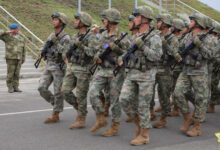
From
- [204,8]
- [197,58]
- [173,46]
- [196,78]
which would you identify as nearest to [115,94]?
[196,78]

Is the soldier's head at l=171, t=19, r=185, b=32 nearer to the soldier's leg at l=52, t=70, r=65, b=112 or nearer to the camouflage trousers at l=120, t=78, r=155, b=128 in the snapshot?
the camouflage trousers at l=120, t=78, r=155, b=128

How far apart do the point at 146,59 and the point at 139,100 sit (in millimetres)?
636

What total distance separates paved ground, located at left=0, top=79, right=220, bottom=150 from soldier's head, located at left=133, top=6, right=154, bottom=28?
6.20 ft

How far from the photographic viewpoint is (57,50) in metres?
6.91

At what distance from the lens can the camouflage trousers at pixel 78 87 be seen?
6.55 m

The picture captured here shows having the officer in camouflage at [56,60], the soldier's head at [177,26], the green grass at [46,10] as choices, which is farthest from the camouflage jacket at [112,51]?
the green grass at [46,10]

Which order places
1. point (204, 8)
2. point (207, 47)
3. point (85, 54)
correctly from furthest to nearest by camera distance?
point (204, 8)
point (85, 54)
point (207, 47)

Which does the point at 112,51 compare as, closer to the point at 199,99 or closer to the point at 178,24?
the point at 199,99

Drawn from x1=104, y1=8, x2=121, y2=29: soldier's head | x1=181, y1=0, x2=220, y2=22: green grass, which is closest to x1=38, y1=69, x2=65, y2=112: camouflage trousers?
x1=104, y1=8, x2=121, y2=29: soldier's head

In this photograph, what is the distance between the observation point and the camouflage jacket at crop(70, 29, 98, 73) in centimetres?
636

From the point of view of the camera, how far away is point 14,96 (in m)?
10.5

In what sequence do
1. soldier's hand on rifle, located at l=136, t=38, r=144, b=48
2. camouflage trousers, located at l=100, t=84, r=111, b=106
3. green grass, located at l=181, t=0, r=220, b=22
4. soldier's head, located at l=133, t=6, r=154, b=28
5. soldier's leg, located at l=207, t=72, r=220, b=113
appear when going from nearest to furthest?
soldier's hand on rifle, located at l=136, t=38, r=144, b=48 → soldier's head, located at l=133, t=6, r=154, b=28 → camouflage trousers, located at l=100, t=84, r=111, b=106 → soldier's leg, located at l=207, t=72, r=220, b=113 → green grass, located at l=181, t=0, r=220, b=22

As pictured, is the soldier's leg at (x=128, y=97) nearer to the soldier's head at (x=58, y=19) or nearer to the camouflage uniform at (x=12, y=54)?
the soldier's head at (x=58, y=19)

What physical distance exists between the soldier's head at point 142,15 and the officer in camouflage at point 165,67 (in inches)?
51.1
